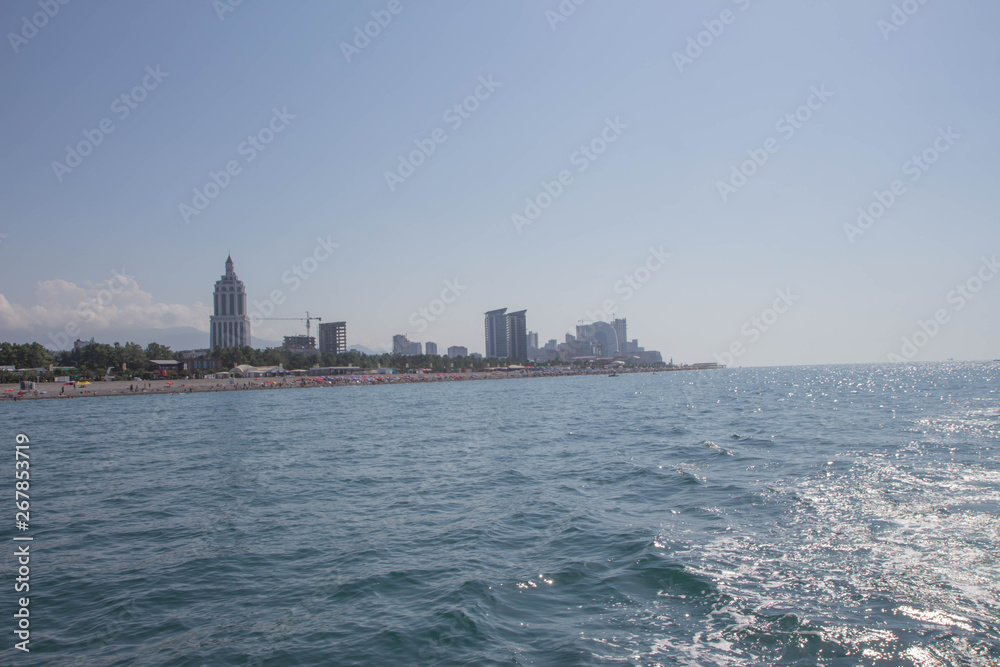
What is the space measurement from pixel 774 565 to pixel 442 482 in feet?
43.5

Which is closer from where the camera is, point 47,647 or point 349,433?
point 47,647

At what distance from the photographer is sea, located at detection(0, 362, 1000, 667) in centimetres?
933

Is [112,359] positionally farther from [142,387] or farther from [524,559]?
[524,559]

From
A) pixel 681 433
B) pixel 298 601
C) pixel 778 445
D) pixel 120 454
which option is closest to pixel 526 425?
pixel 681 433

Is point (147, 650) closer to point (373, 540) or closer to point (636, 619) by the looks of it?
point (373, 540)

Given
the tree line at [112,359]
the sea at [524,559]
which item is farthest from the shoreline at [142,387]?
the sea at [524,559]

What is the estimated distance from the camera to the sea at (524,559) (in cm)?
933

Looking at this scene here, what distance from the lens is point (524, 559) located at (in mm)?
13352

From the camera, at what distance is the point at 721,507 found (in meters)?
17.6

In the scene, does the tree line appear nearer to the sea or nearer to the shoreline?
the shoreline

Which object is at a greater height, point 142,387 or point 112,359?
point 112,359

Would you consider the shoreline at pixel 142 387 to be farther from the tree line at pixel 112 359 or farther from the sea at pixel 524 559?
the sea at pixel 524 559

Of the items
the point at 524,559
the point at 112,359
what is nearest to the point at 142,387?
the point at 112,359

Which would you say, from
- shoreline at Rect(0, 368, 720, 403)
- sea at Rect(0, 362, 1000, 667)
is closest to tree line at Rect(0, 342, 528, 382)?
shoreline at Rect(0, 368, 720, 403)
